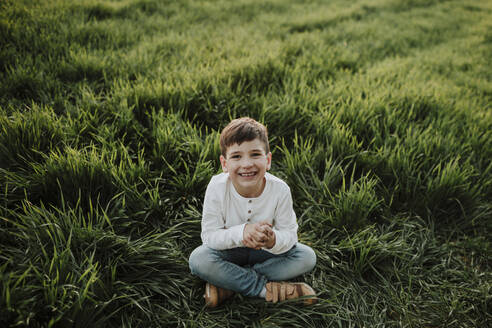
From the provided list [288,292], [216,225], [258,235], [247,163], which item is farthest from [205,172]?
[288,292]

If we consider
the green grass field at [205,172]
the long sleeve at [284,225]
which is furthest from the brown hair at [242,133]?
the green grass field at [205,172]

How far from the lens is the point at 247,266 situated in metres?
1.69

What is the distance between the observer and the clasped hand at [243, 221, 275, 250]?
1393 millimetres

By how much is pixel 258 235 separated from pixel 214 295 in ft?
1.48

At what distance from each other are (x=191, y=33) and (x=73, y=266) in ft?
12.1

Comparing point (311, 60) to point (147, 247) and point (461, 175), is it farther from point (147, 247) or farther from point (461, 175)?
point (147, 247)

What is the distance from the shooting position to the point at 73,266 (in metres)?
1.43

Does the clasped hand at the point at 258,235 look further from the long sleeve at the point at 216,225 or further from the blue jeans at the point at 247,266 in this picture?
the blue jeans at the point at 247,266

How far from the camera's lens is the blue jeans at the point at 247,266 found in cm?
154

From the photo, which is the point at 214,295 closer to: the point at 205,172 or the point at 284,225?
the point at 284,225

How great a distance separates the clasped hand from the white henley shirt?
10cm

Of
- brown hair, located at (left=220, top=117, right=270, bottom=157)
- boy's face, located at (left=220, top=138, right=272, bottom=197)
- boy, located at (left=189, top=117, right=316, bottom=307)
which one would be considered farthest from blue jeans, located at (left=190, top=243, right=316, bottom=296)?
brown hair, located at (left=220, top=117, right=270, bottom=157)

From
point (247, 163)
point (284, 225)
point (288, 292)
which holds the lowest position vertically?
point (288, 292)

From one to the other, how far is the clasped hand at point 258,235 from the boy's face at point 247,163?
8.3 inches
